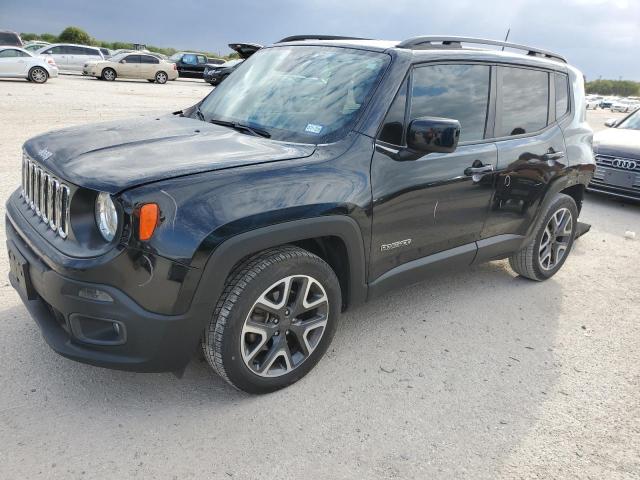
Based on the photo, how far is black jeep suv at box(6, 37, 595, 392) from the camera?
94.3 inches

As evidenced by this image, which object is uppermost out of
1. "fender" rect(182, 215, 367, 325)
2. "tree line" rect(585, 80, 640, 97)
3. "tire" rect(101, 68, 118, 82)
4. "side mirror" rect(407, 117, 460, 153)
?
"tree line" rect(585, 80, 640, 97)

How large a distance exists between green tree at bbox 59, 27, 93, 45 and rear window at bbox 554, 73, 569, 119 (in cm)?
6233

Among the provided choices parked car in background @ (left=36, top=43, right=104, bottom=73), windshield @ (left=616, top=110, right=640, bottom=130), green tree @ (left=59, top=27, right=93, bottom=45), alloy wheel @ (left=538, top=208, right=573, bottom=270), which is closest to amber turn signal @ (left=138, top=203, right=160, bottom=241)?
alloy wheel @ (left=538, top=208, right=573, bottom=270)

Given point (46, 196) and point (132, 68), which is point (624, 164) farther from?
point (132, 68)

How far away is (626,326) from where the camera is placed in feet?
13.6

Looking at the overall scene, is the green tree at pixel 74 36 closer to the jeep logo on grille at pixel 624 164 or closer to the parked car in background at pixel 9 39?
the parked car in background at pixel 9 39

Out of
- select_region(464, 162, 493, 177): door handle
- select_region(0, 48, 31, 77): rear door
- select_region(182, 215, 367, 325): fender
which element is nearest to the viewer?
select_region(182, 215, 367, 325): fender

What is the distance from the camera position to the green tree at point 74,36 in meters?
57.8

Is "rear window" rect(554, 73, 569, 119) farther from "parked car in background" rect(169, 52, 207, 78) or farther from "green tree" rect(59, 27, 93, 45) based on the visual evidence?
"green tree" rect(59, 27, 93, 45)

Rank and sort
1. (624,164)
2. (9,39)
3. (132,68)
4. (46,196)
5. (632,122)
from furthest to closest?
(132,68) → (9,39) → (632,122) → (624,164) → (46,196)

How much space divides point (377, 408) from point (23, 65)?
21.1 metres

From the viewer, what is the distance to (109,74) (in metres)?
26.2

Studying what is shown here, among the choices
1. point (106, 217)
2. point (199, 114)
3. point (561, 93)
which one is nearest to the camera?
point (106, 217)

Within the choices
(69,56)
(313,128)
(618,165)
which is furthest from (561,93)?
(69,56)
